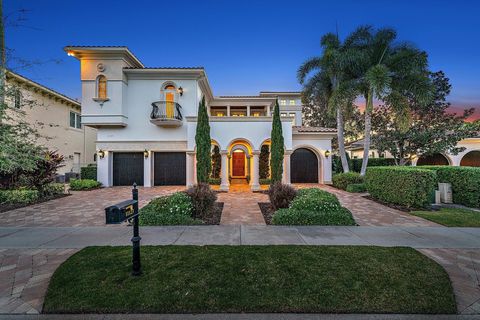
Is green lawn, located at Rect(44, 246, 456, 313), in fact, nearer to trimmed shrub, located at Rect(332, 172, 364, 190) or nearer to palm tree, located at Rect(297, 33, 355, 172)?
trimmed shrub, located at Rect(332, 172, 364, 190)

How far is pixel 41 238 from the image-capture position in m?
4.74

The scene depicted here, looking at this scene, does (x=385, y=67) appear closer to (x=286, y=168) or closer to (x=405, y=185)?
(x=405, y=185)

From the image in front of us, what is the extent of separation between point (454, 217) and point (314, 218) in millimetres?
4806

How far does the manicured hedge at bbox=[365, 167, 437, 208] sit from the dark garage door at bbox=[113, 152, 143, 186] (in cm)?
1494

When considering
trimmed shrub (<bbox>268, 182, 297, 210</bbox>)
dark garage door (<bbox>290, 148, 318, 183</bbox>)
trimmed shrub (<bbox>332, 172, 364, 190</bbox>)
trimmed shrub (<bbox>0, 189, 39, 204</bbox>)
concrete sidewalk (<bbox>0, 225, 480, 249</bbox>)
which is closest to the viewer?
concrete sidewalk (<bbox>0, 225, 480, 249</bbox>)

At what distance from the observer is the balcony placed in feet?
44.6

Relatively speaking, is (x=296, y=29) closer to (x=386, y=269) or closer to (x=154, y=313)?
(x=386, y=269)

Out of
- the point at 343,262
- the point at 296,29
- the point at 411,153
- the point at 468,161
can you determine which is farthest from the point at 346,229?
the point at 468,161

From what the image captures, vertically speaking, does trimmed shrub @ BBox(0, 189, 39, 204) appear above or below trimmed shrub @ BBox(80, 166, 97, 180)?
below

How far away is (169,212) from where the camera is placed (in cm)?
608

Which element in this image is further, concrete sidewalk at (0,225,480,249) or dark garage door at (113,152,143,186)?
dark garage door at (113,152,143,186)

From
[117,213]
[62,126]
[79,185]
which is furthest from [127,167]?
[117,213]

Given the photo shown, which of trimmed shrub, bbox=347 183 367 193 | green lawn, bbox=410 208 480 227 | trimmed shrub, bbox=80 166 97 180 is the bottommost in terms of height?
green lawn, bbox=410 208 480 227

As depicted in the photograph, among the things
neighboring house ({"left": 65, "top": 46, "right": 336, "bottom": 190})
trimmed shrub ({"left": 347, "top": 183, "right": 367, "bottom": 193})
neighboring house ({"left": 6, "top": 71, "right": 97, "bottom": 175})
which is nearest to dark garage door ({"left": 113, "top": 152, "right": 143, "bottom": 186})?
neighboring house ({"left": 65, "top": 46, "right": 336, "bottom": 190})
